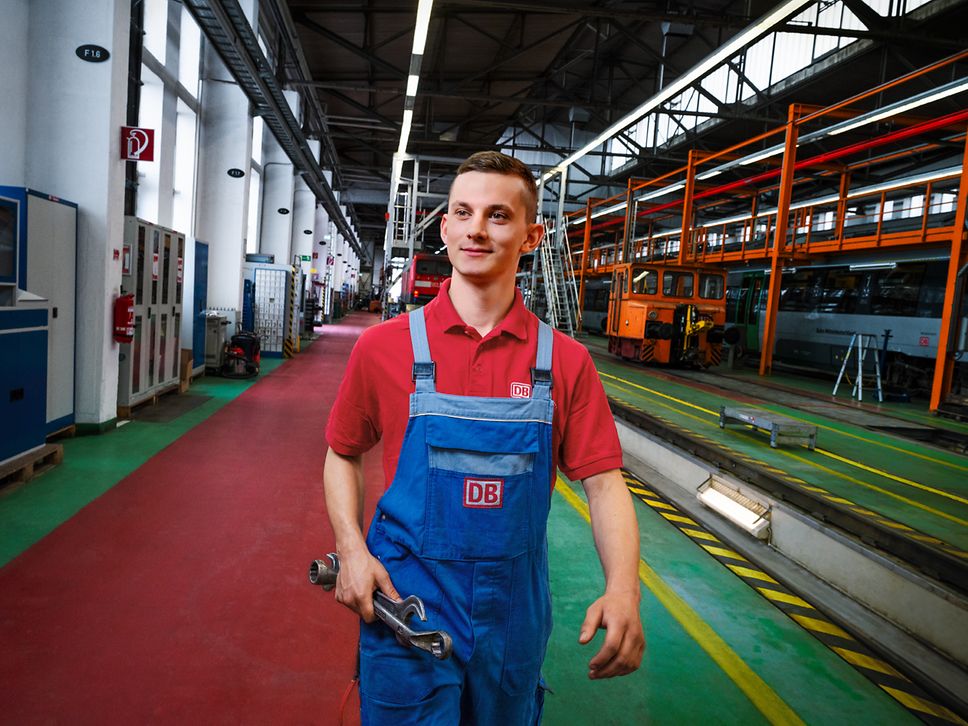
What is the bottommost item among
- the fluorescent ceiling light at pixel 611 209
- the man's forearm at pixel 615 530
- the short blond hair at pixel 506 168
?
the man's forearm at pixel 615 530

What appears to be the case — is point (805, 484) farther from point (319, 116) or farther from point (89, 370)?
point (319, 116)

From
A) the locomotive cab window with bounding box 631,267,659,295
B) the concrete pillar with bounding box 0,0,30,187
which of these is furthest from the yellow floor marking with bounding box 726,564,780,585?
the locomotive cab window with bounding box 631,267,659,295

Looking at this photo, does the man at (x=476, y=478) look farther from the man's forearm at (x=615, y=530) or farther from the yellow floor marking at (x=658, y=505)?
the yellow floor marking at (x=658, y=505)

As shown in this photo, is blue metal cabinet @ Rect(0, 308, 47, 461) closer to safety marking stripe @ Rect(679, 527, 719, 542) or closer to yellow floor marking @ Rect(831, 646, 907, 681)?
safety marking stripe @ Rect(679, 527, 719, 542)

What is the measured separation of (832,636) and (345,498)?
11.0 feet

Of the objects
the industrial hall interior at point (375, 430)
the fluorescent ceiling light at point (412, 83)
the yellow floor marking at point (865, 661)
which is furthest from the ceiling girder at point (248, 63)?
the yellow floor marking at point (865, 661)

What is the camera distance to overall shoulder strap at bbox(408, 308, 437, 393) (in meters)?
1.45

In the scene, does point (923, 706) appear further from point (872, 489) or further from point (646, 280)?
point (646, 280)

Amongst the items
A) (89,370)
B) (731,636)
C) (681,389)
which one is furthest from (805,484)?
(89,370)

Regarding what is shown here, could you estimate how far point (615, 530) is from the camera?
1473mm

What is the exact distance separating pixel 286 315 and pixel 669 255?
1607 cm

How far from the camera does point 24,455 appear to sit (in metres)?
5.25

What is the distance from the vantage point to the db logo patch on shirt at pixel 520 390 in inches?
58.9

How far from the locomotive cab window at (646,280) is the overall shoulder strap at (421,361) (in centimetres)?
1381
